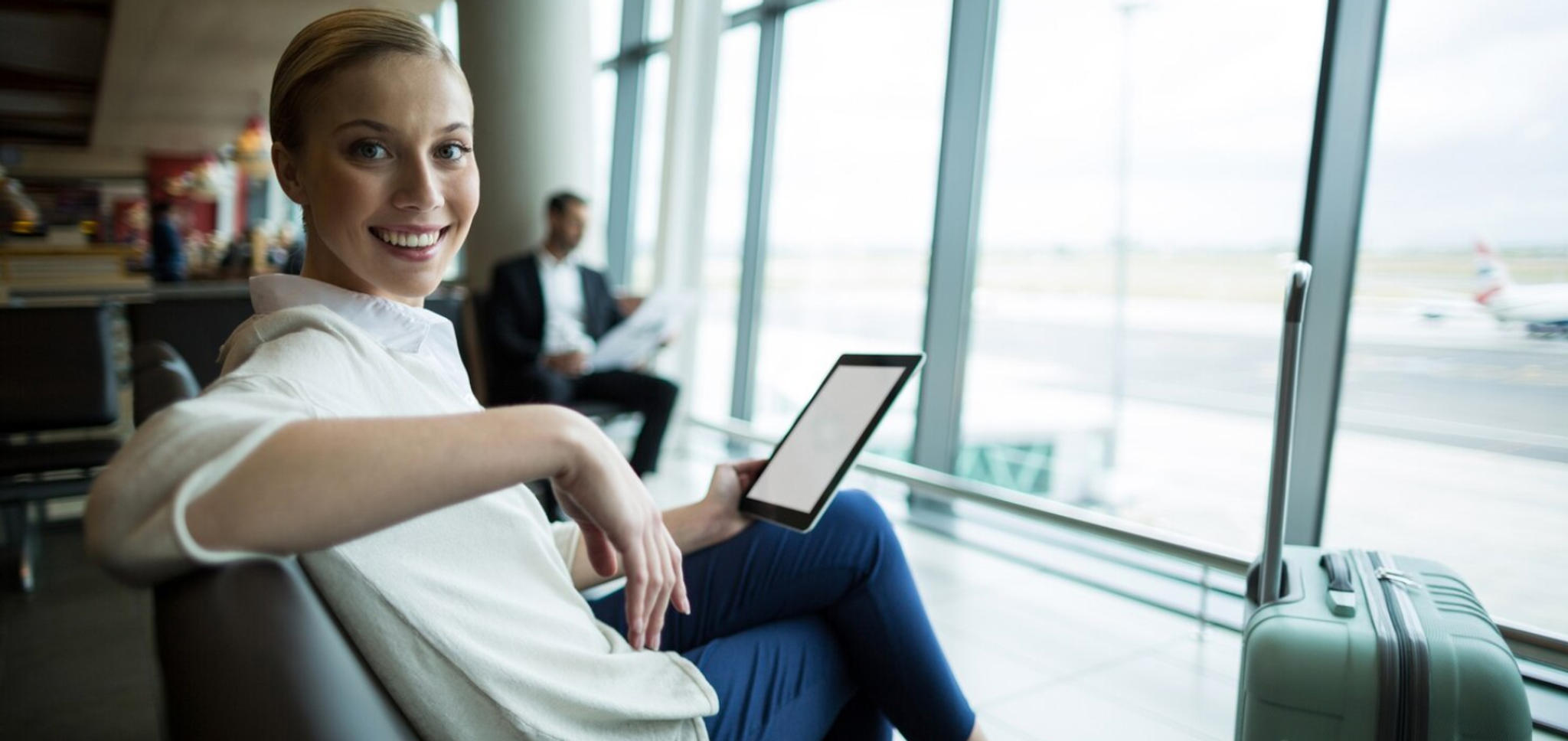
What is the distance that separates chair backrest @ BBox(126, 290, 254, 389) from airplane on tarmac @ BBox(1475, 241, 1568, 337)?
128 inches

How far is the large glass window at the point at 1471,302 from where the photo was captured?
2.34 meters

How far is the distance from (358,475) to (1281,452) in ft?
4.43

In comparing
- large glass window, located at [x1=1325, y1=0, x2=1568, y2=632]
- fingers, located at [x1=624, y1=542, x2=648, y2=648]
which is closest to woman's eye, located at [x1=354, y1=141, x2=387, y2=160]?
fingers, located at [x1=624, y1=542, x2=648, y2=648]

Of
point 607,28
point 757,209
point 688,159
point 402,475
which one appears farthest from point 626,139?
point 402,475

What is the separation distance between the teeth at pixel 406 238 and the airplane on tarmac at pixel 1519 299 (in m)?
2.66

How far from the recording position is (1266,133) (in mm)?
2986

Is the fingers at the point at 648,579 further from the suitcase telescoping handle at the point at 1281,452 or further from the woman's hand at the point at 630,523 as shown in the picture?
the suitcase telescoping handle at the point at 1281,452

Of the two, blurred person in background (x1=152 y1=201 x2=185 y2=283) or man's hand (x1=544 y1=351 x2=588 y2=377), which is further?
blurred person in background (x1=152 y1=201 x2=185 y2=283)

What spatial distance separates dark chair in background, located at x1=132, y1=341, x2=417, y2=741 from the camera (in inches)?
18.4

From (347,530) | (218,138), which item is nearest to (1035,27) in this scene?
(347,530)

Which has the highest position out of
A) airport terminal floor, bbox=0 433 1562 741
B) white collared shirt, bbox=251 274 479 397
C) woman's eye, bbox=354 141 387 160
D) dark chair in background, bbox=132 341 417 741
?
woman's eye, bbox=354 141 387 160

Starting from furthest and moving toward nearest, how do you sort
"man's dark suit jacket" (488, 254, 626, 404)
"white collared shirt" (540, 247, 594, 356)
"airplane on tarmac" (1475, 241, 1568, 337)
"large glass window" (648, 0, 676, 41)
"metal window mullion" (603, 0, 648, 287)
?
"metal window mullion" (603, 0, 648, 287) → "large glass window" (648, 0, 676, 41) → "white collared shirt" (540, 247, 594, 356) → "man's dark suit jacket" (488, 254, 626, 404) → "airplane on tarmac" (1475, 241, 1568, 337)

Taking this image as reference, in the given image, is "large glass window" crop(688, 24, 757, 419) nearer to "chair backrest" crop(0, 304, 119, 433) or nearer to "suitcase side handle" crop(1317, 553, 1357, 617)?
"chair backrest" crop(0, 304, 119, 433)

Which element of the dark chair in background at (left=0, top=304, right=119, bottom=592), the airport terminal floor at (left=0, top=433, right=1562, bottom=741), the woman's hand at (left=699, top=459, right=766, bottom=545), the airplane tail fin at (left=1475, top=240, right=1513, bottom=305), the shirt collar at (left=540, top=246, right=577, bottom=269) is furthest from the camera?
the shirt collar at (left=540, top=246, right=577, bottom=269)
